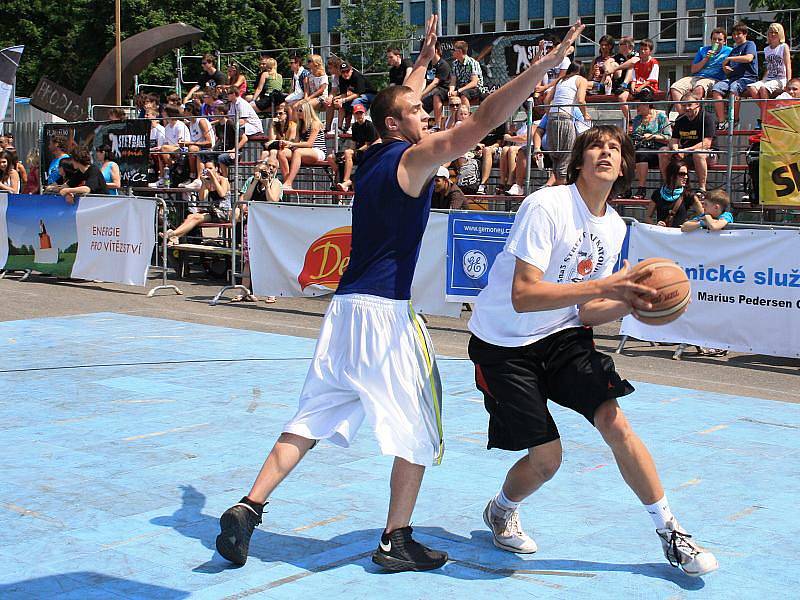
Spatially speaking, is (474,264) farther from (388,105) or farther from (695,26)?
(695,26)

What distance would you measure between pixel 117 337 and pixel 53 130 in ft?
33.3

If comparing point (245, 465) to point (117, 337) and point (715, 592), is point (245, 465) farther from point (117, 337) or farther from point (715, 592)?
point (117, 337)

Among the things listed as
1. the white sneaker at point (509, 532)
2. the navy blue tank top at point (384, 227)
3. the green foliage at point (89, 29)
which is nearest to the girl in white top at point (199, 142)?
the navy blue tank top at point (384, 227)

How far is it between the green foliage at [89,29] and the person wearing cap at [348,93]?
37962mm

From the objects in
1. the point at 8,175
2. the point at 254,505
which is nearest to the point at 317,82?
the point at 8,175

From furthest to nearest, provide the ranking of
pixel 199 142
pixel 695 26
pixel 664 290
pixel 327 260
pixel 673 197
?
pixel 695 26 < pixel 199 142 < pixel 327 260 < pixel 673 197 < pixel 664 290

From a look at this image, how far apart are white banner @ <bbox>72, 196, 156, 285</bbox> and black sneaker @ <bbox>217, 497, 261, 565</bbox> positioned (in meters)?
10.9

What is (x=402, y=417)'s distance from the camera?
4.58m

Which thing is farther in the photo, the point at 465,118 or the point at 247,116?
the point at 247,116

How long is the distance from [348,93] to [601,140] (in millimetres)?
15870

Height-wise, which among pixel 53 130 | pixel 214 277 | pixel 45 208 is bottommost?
pixel 214 277

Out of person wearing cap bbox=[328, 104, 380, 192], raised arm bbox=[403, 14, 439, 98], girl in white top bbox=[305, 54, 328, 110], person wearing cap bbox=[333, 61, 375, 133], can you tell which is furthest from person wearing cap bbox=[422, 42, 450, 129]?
raised arm bbox=[403, 14, 439, 98]

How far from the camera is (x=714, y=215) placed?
10578 mm

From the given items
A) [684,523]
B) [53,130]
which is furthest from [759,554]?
[53,130]
